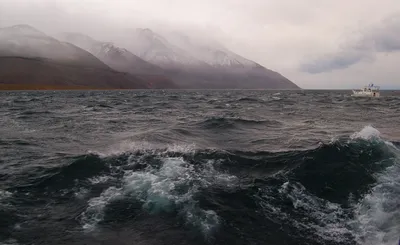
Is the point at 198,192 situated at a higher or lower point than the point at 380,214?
higher

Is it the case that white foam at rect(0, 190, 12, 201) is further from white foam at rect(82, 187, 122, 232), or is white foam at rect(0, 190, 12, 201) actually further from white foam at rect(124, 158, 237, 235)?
white foam at rect(124, 158, 237, 235)

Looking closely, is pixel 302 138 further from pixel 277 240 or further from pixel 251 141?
pixel 277 240

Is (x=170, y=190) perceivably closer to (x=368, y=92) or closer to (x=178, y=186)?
(x=178, y=186)

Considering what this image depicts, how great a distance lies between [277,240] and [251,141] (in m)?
11.8

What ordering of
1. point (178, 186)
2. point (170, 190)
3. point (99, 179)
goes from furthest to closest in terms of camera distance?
point (99, 179) < point (178, 186) < point (170, 190)

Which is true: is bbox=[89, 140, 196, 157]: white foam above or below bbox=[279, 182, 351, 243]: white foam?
above

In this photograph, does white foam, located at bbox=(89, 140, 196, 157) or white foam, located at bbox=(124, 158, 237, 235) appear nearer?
white foam, located at bbox=(124, 158, 237, 235)

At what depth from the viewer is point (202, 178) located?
1301cm

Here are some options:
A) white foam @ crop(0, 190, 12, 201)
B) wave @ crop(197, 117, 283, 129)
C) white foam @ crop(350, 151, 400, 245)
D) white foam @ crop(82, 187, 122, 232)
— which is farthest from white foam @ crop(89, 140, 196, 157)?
white foam @ crop(350, 151, 400, 245)

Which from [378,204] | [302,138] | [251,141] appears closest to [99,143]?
[251,141]

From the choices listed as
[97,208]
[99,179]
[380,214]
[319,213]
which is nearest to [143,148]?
[99,179]

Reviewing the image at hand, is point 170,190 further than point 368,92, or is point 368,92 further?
point 368,92

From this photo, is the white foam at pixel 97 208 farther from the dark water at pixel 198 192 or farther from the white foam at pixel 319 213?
the white foam at pixel 319 213

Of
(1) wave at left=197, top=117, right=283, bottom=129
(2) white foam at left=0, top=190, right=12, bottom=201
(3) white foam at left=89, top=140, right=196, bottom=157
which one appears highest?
(1) wave at left=197, top=117, right=283, bottom=129
